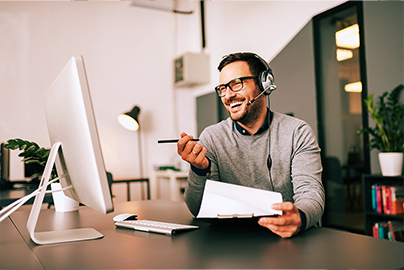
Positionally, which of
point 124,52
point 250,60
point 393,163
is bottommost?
point 393,163

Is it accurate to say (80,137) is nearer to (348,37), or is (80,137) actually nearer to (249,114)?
(249,114)

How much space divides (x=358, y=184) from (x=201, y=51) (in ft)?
10.1

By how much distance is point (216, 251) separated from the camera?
2.50ft

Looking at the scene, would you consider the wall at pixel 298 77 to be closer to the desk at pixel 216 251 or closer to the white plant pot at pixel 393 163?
the white plant pot at pixel 393 163

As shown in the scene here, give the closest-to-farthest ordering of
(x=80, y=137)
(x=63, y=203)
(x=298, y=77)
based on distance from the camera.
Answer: (x=80, y=137), (x=63, y=203), (x=298, y=77)

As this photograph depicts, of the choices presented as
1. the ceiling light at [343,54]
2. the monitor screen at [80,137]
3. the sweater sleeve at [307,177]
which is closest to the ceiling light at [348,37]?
the ceiling light at [343,54]

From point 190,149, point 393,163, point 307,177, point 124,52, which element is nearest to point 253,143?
point 307,177

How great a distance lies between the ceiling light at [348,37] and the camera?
119 inches

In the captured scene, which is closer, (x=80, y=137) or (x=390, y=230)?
(x=80, y=137)

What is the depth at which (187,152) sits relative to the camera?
1.09 metres

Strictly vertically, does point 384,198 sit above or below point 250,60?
below

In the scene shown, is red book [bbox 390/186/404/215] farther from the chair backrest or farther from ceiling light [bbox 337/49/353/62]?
the chair backrest

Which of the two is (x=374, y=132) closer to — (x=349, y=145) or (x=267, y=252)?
(x=349, y=145)

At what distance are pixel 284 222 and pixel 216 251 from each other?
0.69ft
